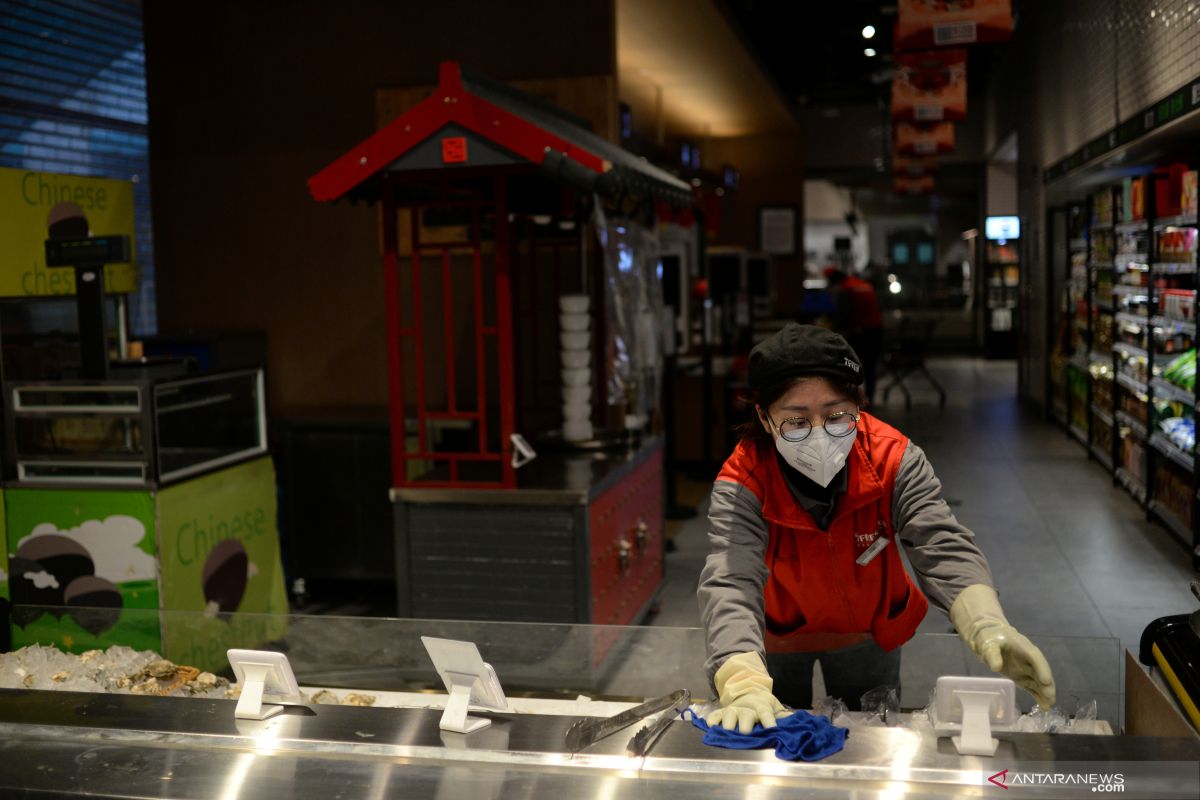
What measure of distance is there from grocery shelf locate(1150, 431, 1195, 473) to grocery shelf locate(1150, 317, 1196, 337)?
2.15 feet

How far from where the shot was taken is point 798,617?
8.16 ft

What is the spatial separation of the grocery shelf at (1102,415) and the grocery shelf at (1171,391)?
1802 mm

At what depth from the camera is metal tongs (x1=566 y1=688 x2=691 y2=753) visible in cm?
188

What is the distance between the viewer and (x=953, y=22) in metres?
6.49

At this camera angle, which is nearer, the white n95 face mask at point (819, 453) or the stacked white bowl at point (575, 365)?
the white n95 face mask at point (819, 453)

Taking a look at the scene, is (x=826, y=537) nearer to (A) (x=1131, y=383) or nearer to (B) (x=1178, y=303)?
(B) (x=1178, y=303)

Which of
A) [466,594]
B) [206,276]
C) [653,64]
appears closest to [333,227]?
[206,276]

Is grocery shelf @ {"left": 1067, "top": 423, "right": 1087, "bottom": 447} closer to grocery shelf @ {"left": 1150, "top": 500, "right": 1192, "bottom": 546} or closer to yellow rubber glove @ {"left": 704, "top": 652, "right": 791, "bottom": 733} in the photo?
grocery shelf @ {"left": 1150, "top": 500, "right": 1192, "bottom": 546}

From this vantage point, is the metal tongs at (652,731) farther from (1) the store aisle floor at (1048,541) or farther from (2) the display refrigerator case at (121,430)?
(2) the display refrigerator case at (121,430)

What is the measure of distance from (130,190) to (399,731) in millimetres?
4809

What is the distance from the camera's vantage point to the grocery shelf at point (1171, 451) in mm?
6480

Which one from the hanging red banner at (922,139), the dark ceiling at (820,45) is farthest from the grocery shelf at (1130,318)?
the dark ceiling at (820,45)

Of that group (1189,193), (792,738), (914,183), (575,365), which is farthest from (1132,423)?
(914,183)

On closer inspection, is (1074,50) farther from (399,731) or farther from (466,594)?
(399,731)
